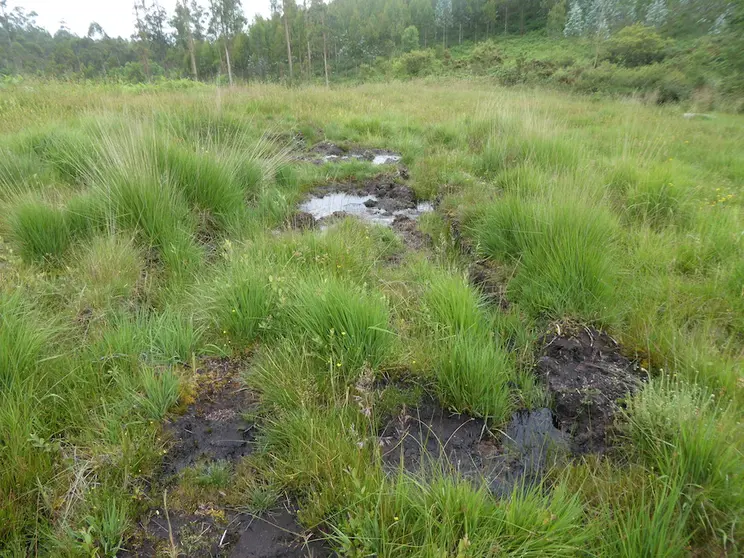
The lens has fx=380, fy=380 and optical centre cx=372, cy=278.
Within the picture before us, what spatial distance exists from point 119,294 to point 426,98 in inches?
565

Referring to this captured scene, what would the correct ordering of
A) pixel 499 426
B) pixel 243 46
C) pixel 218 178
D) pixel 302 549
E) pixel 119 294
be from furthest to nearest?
pixel 243 46 → pixel 218 178 → pixel 119 294 → pixel 499 426 → pixel 302 549

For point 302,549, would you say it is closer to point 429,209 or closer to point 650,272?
point 650,272

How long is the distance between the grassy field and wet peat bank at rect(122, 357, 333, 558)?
31 mm

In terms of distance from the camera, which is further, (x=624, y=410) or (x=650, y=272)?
(x=650, y=272)

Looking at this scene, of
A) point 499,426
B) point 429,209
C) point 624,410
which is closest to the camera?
point 624,410

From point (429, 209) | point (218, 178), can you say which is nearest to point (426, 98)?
point (429, 209)

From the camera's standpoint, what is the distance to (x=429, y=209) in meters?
5.02

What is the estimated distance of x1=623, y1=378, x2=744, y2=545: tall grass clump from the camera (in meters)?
1.32

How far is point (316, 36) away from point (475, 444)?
55409mm

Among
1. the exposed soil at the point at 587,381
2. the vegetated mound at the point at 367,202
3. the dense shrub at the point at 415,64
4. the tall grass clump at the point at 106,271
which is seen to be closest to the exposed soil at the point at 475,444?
the exposed soil at the point at 587,381

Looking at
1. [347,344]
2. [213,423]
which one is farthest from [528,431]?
[213,423]

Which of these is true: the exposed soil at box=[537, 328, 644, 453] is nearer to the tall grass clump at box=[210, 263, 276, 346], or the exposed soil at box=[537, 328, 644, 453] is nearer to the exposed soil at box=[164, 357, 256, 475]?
the exposed soil at box=[164, 357, 256, 475]

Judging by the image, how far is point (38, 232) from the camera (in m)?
3.11

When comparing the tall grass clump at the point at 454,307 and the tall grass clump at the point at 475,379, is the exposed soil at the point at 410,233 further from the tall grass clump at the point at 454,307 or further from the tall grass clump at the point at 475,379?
the tall grass clump at the point at 475,379
